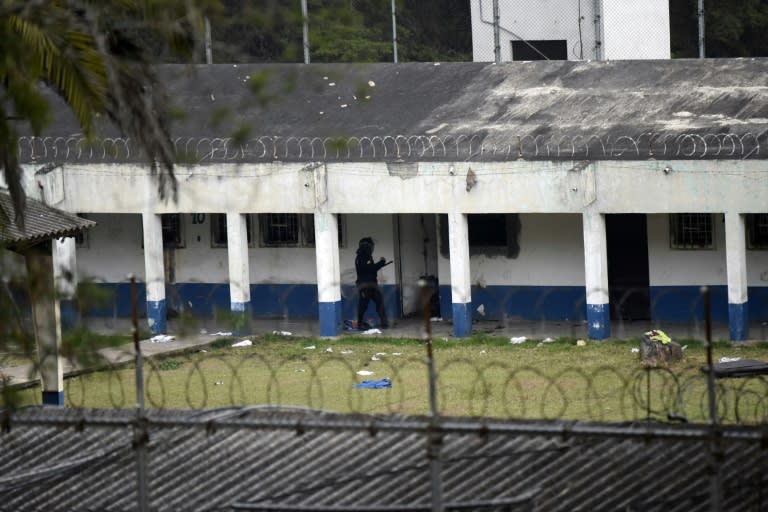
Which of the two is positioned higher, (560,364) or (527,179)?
(527,179)

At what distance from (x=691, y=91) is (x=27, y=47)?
52.9 feet

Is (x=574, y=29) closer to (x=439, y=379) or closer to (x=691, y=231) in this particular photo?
(x=691, y=231)

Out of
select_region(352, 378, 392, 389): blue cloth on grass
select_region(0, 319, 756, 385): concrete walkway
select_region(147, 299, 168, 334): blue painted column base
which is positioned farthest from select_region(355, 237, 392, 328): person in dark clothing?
select_region(352, 378, 392, 389): blue cloth on grass

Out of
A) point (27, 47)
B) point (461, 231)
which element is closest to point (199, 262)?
point (461, 231)

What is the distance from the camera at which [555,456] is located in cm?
868

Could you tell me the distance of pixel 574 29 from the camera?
33.0 m

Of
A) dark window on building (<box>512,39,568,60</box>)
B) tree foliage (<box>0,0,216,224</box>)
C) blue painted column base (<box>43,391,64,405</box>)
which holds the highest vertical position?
dark window on building (<box>512,39,568,60</box>)

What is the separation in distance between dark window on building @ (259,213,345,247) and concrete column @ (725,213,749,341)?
7.11 meters

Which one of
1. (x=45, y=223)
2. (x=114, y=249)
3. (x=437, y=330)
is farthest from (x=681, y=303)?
(x=45, y=223)

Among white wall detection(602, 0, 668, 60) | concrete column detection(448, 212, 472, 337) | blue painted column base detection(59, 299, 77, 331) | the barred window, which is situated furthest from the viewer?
white wall detection(602, 0, 668, 60)

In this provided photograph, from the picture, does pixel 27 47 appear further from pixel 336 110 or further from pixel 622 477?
pixel 336 110

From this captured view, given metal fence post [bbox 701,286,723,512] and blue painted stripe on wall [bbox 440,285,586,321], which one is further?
blue painted stripe on wall [bbox 440,285,586,321]

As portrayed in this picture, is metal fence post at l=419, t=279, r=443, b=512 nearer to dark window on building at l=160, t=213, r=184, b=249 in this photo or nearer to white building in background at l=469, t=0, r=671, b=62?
dark window on building at l=160, t=213, r=184, b=249

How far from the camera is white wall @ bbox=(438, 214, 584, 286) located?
24.5 meters
